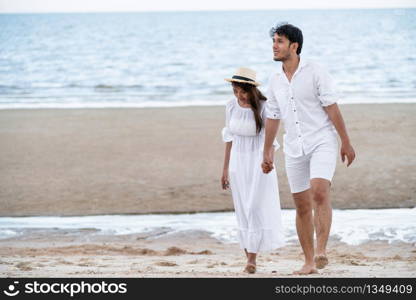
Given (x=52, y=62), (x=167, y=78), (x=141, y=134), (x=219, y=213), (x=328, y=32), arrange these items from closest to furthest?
(x=219, y=213)
(x=141, y=134)
(x=167, y=78)
(x=52, y=62)
(x=328, y=32)

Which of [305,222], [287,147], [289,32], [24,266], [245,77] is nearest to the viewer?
[289,32]

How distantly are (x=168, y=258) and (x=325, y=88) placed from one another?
8.43 ft

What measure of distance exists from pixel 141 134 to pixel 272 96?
9373mm

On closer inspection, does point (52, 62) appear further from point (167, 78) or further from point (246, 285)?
point (246, 285)

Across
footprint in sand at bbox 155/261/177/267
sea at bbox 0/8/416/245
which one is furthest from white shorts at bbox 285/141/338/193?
footprint in sand at bbox 155/261/177/267

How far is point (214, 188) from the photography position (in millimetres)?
10367

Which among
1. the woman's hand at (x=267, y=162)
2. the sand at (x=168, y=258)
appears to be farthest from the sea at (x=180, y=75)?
the woman's hand at (x=267, y=162)

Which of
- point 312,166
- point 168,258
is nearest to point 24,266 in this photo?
point 168,258

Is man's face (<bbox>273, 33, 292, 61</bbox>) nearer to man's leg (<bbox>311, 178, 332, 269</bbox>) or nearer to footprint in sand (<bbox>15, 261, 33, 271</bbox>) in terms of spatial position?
man's leg (<bbox>311, 178, 332, 269</bbox>)

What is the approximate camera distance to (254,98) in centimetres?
→ 606

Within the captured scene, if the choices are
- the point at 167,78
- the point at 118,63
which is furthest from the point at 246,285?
the point at 118,63

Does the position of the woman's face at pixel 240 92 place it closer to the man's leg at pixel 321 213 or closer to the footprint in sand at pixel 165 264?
the man's leg at pixel 321 213

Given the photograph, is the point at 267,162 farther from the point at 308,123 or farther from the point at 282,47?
the point at 282,47

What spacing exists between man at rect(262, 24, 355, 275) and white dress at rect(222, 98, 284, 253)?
1.24ft
